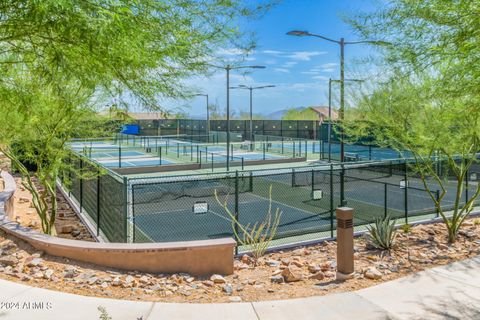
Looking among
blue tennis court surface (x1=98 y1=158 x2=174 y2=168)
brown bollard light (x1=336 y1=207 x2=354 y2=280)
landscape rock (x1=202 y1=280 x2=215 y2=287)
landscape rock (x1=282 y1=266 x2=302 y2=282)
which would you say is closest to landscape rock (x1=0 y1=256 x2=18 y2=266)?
landscape rock (x1=202 y1=280 x2=215 y2=287)

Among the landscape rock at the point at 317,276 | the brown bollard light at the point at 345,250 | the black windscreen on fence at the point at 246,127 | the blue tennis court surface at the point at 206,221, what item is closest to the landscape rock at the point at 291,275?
the landscape rock at the point at 317,276

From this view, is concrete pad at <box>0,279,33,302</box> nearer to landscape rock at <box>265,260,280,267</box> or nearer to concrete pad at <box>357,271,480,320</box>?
landscape rock at <box>265,260,280,267</box>

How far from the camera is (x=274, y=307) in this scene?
5.87 meters

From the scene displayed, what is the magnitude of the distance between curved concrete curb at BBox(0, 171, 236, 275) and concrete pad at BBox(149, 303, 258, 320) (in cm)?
152

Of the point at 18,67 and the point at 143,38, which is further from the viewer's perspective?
the point at 18,67

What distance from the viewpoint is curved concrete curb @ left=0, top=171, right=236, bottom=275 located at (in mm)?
7250

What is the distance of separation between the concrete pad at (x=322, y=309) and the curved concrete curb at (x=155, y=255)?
1.64 metres

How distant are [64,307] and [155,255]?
190 cm

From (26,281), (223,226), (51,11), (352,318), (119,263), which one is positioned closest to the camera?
(51,11)

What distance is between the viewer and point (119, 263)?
7.24m

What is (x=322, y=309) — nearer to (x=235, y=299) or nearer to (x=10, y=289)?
(x=235, y=299)

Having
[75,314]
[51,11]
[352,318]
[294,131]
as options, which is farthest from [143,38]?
[294,131]

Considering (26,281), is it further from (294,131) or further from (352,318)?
(294,131)

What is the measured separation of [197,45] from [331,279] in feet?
14.5
